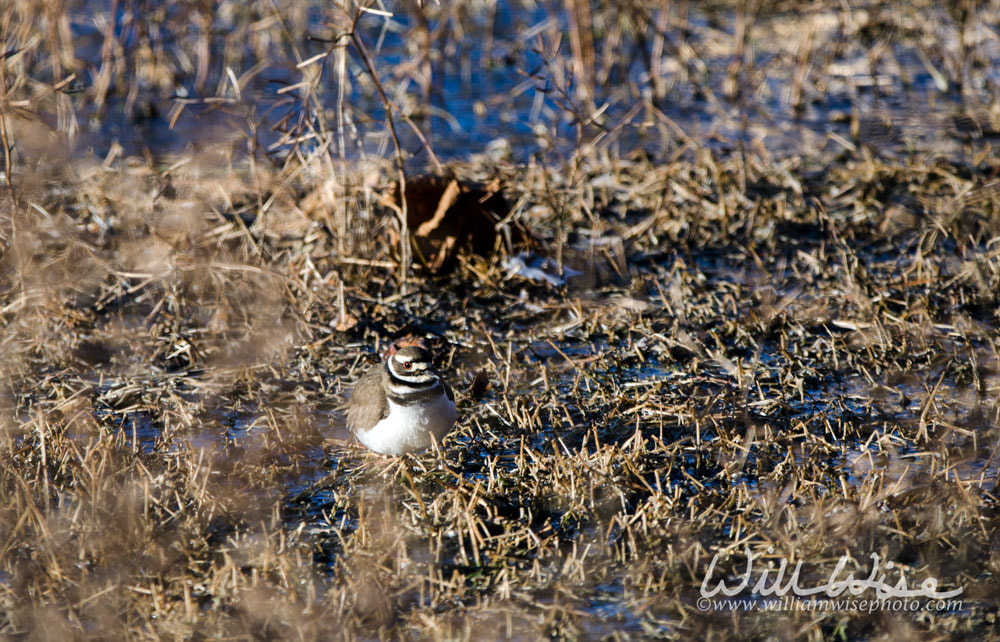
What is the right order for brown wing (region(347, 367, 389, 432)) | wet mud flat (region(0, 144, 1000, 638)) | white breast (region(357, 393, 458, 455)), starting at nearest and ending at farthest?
1. wet mud flat (region(0, 144, 1000, 638))
2. white breast (region(357, 393, 458, 455))
3. brown wing (region(347, 367, 389, 432))

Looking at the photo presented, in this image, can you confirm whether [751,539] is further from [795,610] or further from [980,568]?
[980,568]

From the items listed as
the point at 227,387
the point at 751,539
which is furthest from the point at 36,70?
the point at 751,539

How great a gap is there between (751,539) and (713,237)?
3423 millimetres

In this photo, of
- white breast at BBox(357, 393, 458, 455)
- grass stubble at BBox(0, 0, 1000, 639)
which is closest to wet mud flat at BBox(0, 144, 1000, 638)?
grass stubble at BBox(0, 0, 1000, 639)

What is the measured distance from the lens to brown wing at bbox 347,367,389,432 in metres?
4.68

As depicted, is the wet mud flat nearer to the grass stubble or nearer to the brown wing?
the grass stubble

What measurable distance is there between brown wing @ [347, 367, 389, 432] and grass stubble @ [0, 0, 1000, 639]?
0.82 feet

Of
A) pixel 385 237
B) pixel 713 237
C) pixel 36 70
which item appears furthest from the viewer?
pixel 36 70

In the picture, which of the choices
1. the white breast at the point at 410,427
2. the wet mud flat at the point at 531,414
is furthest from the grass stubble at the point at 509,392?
the white breast at the point at 410,427

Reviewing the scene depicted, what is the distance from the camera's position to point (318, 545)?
4262mm

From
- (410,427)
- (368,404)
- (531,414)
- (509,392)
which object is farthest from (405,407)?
(509,392)

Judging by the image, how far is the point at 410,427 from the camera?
4559 millimetres

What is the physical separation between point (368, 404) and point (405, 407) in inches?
10.3

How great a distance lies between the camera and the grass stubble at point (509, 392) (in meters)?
3.96
